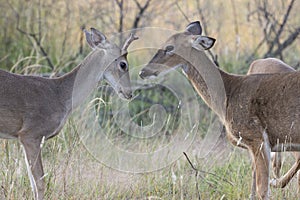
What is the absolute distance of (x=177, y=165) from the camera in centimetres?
768

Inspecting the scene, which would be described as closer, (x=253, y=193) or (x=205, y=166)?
(x=253, y=193)

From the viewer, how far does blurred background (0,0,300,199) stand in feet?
22.6

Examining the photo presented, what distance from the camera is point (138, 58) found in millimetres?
11586

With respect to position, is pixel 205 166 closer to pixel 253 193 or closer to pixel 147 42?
pixel 253 193

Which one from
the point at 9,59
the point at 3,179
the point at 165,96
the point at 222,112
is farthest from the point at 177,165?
the point at 9,59

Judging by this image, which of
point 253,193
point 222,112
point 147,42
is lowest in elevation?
point 253,193

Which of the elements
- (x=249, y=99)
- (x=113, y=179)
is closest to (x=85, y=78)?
(x=113, y=179)

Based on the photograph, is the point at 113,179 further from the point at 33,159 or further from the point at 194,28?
the point at 194,28

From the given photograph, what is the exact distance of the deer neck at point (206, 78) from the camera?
23.4ft

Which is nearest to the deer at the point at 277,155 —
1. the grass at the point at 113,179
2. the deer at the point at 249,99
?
the grass at the point at 113,179

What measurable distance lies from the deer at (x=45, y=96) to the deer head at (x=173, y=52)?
0.26 meters

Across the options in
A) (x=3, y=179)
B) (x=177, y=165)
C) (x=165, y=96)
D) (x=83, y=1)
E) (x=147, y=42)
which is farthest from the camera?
(x=83, y=1)

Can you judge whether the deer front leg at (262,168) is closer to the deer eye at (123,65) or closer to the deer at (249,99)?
the deer at (249,99)

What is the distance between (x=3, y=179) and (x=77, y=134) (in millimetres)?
1416
